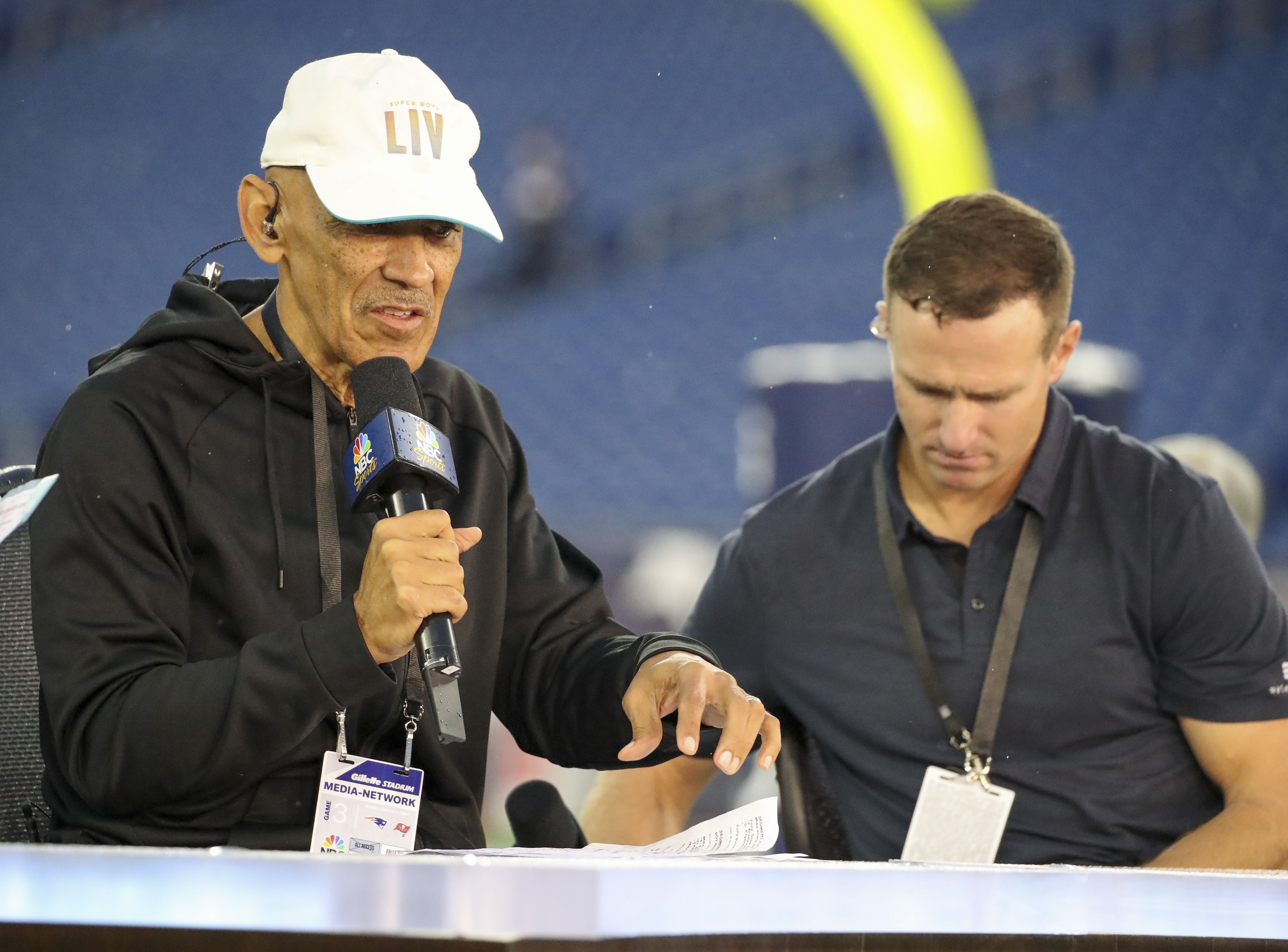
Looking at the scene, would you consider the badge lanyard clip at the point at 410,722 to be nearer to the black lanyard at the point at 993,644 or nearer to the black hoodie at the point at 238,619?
the black hoodie at the point at 238,619

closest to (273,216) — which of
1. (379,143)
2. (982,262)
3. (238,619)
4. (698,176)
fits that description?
(379,143)

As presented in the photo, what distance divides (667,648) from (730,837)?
304mm

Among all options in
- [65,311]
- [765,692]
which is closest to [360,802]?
[765,692]

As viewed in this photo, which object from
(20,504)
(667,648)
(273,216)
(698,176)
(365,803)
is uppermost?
(698,176)

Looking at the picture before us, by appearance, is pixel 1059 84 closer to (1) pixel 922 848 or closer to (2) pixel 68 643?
(1) pixel 922 848

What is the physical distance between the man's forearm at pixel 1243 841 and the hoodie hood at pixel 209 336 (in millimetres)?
1111

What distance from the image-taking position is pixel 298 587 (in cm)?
129

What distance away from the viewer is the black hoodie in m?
1.13

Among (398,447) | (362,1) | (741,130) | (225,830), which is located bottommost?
(225,830)

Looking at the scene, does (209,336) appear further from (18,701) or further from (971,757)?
(971,757)

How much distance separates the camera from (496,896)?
22.8 inches

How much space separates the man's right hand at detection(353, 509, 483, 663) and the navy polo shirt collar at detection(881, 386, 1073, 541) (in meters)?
0.90

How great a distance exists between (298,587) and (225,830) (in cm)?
21

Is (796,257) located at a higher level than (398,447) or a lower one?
higher
